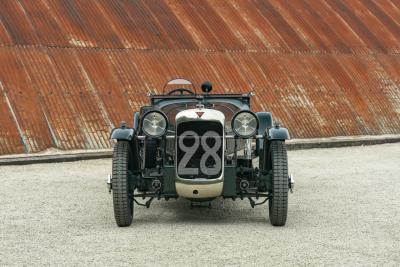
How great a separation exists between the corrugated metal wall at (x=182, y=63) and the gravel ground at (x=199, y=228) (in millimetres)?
3502

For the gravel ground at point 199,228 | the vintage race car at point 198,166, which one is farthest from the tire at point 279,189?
the gravel ground at point 199,228

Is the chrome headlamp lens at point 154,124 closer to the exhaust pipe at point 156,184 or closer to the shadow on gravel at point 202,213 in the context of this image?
the exhaust pipe at point 156,184

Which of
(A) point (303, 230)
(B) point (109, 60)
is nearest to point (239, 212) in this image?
(A) point (303, 230)

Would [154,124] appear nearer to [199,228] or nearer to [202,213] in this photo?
[199,228]

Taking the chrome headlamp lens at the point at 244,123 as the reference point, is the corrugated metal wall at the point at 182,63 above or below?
above

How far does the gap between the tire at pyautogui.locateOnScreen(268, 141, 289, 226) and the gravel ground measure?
137 mm

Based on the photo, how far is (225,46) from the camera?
63.5 feet

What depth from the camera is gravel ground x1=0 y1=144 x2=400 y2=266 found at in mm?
6066

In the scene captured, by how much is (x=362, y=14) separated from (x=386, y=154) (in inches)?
408

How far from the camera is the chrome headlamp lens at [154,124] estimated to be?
7.79 metres

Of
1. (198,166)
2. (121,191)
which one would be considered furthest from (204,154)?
(121,191)

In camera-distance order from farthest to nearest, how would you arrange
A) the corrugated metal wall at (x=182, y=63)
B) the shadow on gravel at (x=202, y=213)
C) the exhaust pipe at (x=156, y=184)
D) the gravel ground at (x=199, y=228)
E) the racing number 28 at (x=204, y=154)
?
the corrugated metal wall at (x=182, y=63) < the shadow on gravel at (x=202, y=213) < the exhaust pipe at (x=156, y=184) < the racing number 28 at (x=204, y=154) < the gravel ground at (x=199, y=228)

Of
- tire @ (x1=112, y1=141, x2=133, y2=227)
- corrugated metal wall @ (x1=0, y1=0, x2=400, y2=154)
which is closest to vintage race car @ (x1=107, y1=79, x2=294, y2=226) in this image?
tire @ (x1=112, y1=141, x2=133, y2=227)

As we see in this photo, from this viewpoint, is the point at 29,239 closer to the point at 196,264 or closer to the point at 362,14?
the point at 196,264
